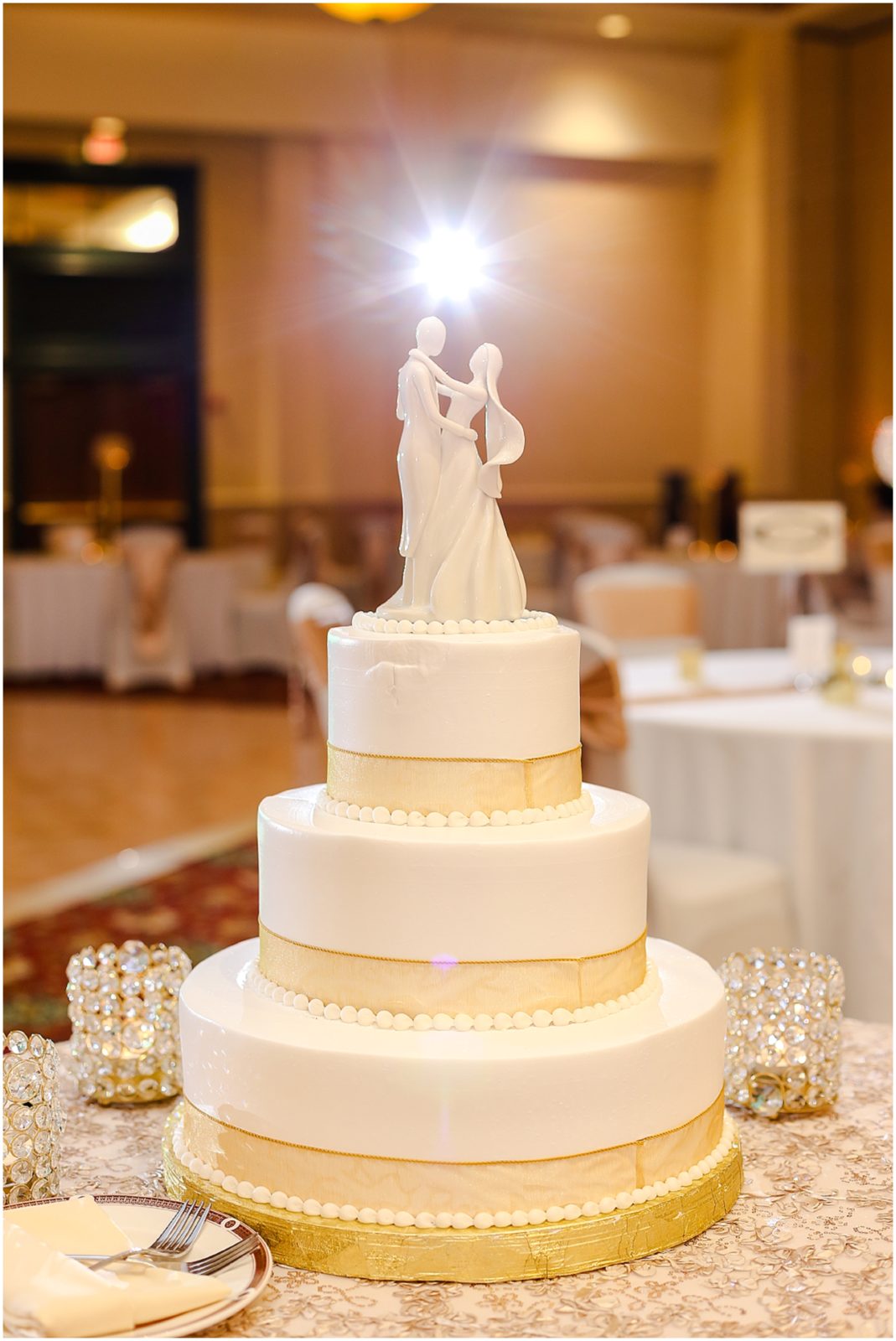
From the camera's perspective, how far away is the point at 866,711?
13.4 feet

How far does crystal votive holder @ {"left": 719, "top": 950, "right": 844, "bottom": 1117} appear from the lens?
209 cm

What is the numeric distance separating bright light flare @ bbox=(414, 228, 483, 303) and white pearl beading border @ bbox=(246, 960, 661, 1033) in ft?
3.01

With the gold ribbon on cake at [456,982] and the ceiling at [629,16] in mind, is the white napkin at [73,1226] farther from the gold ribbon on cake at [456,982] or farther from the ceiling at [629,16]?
the ceiling at [629,16]

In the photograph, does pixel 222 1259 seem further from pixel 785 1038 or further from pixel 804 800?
pixel 804 800

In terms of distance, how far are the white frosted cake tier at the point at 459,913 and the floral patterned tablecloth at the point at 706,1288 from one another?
0.31m

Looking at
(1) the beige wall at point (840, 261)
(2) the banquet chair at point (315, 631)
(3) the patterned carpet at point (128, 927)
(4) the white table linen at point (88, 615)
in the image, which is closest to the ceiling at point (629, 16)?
(1) the beige wall at point (840, 261)

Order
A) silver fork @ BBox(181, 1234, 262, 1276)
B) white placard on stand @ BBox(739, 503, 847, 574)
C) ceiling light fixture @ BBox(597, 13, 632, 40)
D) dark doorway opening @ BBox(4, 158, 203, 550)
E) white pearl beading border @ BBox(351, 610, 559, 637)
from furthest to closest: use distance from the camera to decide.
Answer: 1. dark doorway opening @ BBox(4, 158, 203, 550)
2. ceiling light fixture @ BBox(597, 13, 632, 40)
3. white placard on stand @ BBox(739, 503, 847, 574)
4. white pearl beading border @ BBox(351, 610, 559, 637)
5. silver fork @ BBox(181, 1234, 262, 1276)

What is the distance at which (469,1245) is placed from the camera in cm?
162

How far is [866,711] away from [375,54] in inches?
413

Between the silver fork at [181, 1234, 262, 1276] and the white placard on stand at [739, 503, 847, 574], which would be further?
the white placard on stand at [739, 503, 847, 574]

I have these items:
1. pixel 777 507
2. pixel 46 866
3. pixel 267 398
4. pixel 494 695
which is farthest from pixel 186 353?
pixel 494 695

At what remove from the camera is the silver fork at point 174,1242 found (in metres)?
1.55

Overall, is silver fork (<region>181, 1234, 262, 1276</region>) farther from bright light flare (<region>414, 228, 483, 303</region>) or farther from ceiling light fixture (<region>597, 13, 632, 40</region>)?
ceiling light fixture (<region>597, 13, 632, 40</region>)

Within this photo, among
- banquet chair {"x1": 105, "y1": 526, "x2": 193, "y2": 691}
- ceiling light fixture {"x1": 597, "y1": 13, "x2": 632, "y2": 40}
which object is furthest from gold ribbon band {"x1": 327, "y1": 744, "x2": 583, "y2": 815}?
ceiling light fixture {"x1": 597, "y1": 13, "x2": 632, "y2": 40}
